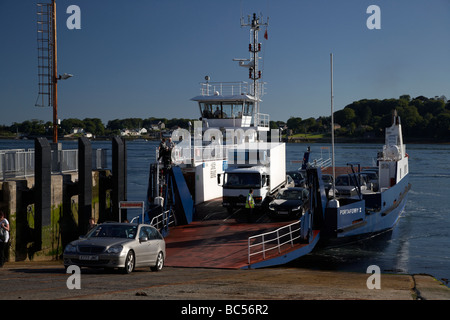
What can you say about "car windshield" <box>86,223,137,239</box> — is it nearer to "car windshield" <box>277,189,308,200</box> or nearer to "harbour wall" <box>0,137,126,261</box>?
"harbour wall" <box>0,137,126,261</box>

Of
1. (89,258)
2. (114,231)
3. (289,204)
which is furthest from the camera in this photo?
(289,204)

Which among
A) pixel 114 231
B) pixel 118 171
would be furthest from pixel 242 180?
pixel 114 231

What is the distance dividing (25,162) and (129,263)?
28.9ft

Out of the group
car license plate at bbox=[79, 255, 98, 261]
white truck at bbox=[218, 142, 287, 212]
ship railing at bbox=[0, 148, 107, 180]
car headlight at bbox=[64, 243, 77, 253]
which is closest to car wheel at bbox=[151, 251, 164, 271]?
car license plate at bbox=[79, 255, 98, 261]

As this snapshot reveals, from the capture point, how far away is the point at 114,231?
45.1 ft

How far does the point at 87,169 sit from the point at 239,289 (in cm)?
1129

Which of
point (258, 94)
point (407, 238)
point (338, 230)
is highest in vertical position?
point (258, 94)

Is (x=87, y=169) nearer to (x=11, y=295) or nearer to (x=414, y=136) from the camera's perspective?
(x=11, y=295)

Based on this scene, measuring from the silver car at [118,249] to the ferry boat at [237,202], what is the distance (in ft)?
8.48

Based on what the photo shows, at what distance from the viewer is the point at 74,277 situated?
11289 millimetres

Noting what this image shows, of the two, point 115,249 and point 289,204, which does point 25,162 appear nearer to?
point 115,249

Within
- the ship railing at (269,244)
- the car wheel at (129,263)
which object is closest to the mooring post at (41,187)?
the car wheel at (129,263)
